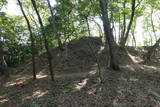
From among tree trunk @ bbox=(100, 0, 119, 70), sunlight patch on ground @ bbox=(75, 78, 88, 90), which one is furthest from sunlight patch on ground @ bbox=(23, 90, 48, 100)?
tree trunk @ bbox=(100, 0, 119, 70)

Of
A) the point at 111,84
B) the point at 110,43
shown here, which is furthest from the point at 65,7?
the point at 111,84

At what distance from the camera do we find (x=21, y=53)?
17.5 metres

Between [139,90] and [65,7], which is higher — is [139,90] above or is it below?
below

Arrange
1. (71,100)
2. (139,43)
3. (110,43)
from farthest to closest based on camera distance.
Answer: (139,43), (110,43), (71,100)

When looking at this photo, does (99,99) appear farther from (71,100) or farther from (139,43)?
(139,43)

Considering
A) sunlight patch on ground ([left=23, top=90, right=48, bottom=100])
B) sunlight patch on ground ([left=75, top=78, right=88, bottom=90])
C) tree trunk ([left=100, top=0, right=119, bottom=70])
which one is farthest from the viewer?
tree trunk ([left=100, top=0, right=119, bottom=70])

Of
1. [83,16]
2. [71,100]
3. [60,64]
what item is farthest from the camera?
[60,64]

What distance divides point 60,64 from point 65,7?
6.51 m

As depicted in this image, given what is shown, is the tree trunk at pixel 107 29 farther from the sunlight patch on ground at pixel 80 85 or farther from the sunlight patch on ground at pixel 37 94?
the sunlight patch on ground at pixel 37 94

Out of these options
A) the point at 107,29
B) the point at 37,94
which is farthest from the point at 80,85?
the point at 107,29

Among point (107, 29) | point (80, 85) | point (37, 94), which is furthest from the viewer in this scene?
point (107, 29)

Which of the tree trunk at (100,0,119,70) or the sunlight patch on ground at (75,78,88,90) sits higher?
the tree trunk at (100,0,119,70)

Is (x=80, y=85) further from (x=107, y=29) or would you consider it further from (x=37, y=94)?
(x=107, y=29)

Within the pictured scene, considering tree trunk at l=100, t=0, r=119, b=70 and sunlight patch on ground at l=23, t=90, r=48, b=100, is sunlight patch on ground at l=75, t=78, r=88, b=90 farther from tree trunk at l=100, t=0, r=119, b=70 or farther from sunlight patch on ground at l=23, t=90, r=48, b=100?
tree trunk at l=100, t=0, r=119, b=70
